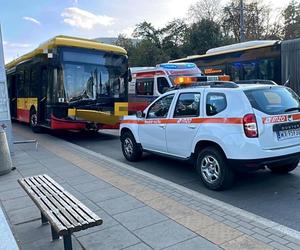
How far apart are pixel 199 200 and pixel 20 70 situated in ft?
41.7

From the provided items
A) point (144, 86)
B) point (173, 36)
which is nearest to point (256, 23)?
point (173, 36)

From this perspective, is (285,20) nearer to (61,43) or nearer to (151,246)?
(61,43)

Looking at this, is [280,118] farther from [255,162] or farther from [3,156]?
[3,156]

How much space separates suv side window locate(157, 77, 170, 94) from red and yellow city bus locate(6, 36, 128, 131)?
3.65 meters

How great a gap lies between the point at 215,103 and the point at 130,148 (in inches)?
115

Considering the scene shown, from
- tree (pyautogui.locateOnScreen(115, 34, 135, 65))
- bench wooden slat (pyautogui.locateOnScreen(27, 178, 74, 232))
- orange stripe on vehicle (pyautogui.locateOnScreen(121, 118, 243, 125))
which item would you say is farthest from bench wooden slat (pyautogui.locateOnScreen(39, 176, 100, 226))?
tree (pyautogui.locateOnScreen(115, 34, 135, 65))

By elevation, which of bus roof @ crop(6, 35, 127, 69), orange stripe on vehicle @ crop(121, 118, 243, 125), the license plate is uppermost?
bus roof @ crop(6, 35, 127, 69)

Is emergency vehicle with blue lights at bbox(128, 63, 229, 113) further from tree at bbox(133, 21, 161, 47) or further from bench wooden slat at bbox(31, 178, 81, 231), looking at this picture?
tree at bbox(133, 21, 161, 47)

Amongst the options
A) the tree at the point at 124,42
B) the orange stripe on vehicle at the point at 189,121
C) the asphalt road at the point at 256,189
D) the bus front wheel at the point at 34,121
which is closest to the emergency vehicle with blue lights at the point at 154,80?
the bus front wheel at the point at 34,121

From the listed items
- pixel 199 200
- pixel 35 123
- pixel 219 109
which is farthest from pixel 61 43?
pixel 199 200

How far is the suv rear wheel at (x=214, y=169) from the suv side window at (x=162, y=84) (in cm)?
970

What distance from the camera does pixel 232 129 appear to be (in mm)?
5281

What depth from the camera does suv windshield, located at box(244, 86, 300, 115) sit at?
17.5ft

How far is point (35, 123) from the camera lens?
13.2 meters
